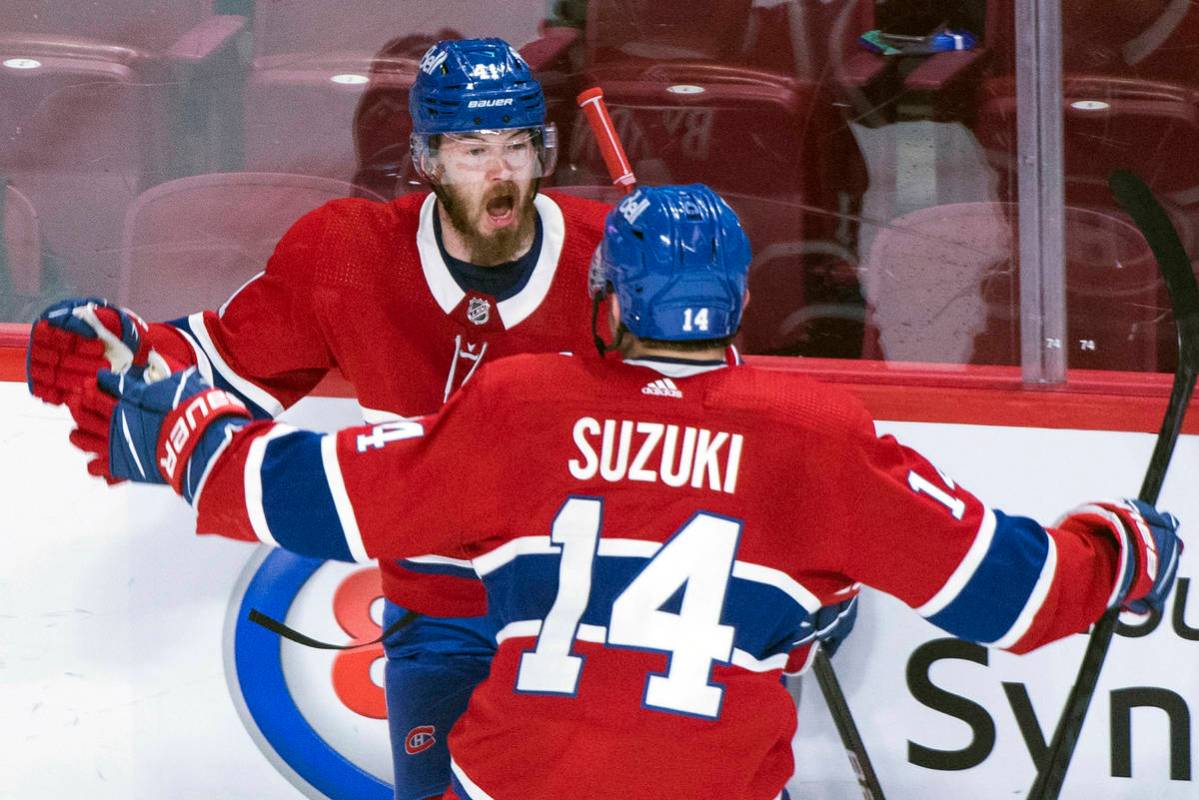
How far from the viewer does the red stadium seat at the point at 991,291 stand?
8.63ft

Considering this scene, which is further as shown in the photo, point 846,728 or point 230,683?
point 230,683

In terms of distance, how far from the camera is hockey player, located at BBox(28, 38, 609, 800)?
2174 millimetres

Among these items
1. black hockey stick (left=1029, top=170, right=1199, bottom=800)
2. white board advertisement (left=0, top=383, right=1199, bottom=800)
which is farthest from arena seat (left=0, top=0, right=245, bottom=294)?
black hockey stick (left=1029, top=170, right=1199, bottom=800)

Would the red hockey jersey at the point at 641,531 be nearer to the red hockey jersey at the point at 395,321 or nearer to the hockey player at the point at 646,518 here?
the hockey player at the point at 646,518

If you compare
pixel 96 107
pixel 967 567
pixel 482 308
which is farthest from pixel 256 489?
pixel 96 107

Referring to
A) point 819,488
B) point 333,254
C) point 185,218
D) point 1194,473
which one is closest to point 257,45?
point 185,218

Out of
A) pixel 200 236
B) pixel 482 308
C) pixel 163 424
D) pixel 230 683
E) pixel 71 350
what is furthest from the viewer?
pixel 200 236

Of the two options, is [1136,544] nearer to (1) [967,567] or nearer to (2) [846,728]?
(1) [967,567]

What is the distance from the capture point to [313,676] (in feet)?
8.58

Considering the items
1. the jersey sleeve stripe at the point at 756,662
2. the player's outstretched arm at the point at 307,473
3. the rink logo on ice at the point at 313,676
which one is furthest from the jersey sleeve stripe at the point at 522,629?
the rink logo on ice at the point at 313,676

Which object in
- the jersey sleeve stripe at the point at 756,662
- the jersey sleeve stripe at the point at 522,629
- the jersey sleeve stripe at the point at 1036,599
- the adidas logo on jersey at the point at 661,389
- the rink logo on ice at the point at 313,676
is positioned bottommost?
the rink logo on ice at the point at 313,676

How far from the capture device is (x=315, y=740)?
261 cm

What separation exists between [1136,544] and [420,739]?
95cm

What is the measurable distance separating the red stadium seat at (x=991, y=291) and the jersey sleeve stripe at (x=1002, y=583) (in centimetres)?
81
